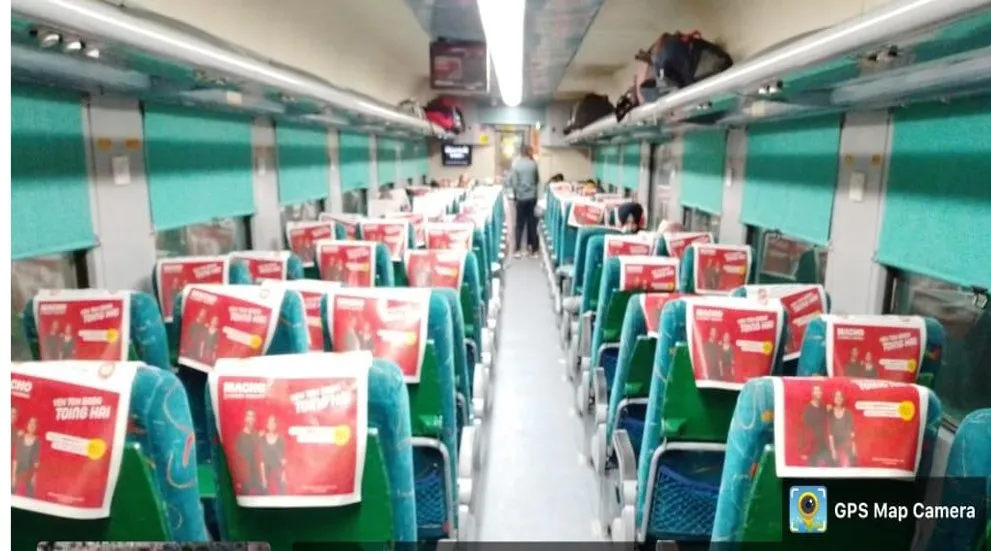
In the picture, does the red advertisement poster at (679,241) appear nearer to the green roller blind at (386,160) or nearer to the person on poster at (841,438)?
the person on poster at (841,438)

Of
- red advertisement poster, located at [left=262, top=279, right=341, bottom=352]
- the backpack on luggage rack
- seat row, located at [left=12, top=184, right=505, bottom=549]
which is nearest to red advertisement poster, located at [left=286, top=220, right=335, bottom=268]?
seat row, located at [left=12, top=184, right=505, bottom=549]

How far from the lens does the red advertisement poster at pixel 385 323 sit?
7.24ft

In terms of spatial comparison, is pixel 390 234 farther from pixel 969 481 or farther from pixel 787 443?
pixel 969 481

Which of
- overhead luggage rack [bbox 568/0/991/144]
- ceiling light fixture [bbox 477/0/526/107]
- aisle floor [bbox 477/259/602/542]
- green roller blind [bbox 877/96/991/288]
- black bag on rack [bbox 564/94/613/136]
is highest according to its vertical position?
black bag on rack [bbox 564/94/613/136]

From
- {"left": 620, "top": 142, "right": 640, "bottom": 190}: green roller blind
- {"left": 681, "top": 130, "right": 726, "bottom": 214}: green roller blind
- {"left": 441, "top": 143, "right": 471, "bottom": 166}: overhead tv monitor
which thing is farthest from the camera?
{"left": 441, "top": 143, "right": 471, "bottom": 166}: overhead tv monitor

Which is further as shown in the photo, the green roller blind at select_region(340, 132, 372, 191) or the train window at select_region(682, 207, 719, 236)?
the green roller blind at select_region(340, 132, 372, 191)

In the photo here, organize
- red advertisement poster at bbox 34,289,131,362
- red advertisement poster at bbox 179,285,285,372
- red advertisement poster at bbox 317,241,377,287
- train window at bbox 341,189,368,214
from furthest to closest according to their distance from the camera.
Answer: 1. train window at bbox 341,189,368,214
2. red advertisement poster at bbox 317,241,377,287
3. red advertisement poster at bbox 34,289,131,362
4. red advertisement poster at bbox 179,285,285,372

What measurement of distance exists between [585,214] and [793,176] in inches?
122

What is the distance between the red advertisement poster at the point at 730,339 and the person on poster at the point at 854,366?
22 centimetres

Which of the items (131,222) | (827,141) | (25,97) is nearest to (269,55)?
(131,222)

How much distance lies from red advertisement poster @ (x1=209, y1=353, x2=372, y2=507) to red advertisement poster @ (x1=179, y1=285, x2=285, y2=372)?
0.96 meters

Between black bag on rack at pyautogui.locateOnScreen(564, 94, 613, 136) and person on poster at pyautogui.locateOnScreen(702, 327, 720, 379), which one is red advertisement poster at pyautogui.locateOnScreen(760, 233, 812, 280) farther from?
black bag on rack at pyautogui.locateOnScreen(564, 94, 613, 136)

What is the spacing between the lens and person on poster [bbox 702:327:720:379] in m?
2.13

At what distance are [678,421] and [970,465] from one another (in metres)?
0.97
